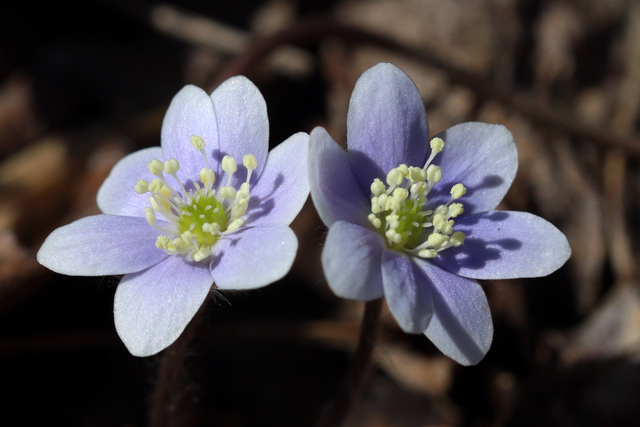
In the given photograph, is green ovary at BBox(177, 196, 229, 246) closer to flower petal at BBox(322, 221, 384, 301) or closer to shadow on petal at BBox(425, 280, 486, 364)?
flower petal at BBox(322, 221, 384, 301)

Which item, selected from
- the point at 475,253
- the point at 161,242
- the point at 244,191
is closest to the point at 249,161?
the point at 244,191

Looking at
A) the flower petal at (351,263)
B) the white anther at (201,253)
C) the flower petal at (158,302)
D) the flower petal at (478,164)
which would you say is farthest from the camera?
the flower petal at (478,164)

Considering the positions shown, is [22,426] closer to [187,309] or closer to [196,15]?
[187,309]

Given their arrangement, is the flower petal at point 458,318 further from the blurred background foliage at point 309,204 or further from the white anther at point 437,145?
the blurred background foliage at point 309,204

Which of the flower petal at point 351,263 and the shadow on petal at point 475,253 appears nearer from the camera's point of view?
the flower petal at point 351,263

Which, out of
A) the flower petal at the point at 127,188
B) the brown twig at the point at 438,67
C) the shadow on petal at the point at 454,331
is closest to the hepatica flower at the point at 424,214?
the shadow on petal at the point at 454,331

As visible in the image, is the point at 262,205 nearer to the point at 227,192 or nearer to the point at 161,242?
the point at 227,192
